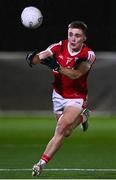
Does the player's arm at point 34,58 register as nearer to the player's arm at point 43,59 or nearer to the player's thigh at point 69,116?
the player's arm at point 43,59

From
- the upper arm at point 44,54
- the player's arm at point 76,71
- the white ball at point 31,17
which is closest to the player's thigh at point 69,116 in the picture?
the player's arm at point 76,71

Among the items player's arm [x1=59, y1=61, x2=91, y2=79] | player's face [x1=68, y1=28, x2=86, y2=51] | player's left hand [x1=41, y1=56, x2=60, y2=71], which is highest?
player's face [x1=68, y1=28, x2=86, y2=51]

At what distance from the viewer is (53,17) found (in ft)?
76.8

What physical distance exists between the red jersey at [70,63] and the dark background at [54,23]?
1139 centimetres

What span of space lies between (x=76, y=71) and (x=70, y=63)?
0.80 ft

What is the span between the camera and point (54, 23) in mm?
23328

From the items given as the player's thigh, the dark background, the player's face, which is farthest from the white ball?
the dark background

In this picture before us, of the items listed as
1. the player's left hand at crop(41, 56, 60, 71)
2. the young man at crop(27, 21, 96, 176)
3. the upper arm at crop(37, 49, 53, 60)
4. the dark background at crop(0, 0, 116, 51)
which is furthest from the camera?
the dark background at crop(0, 0, 116, 51)

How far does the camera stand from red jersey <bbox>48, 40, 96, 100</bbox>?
11305 mm

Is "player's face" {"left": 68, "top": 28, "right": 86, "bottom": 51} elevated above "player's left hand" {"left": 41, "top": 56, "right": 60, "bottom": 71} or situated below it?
above

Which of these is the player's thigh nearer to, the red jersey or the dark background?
the red jersey

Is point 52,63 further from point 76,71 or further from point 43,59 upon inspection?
point 76,71

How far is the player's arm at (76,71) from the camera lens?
11008 millimetres

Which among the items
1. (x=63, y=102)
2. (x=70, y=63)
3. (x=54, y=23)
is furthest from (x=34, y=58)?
(x=54, y=23)
